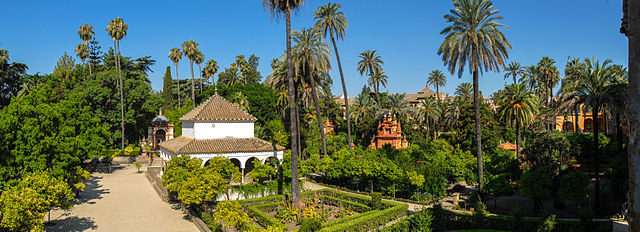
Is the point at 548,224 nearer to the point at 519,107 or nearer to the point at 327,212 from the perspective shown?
the point at 327,212

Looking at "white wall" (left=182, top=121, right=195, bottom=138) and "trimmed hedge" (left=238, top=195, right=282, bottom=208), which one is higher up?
"white wall" (left=182, top=121, right=195, bottom=138)

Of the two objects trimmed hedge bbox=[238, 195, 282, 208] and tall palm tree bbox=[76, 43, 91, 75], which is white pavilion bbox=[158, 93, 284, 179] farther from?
tall palm tree bbox=[76, 43, 91, 75]

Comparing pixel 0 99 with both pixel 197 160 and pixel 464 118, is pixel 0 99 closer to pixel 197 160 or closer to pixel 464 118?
pixel 197 160

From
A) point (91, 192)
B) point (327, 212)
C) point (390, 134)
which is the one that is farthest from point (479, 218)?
point (390, 134)

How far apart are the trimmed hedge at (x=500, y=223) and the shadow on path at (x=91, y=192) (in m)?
24.9

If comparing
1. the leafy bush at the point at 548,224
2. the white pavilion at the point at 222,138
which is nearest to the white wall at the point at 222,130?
the white pavilion at the point at 222,138

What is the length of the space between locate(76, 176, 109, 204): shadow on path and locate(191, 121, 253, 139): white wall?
880 centimetres

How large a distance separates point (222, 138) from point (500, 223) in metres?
22.2

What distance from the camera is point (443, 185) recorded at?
1164 inches

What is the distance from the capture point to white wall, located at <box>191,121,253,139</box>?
31.2 m

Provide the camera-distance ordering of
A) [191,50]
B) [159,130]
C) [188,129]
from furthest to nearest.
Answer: [191,50]
[159,130]
[188,129]

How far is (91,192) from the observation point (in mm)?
30297

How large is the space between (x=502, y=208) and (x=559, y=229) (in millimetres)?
6811

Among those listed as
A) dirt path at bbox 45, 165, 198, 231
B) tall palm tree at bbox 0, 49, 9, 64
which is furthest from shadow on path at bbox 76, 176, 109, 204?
tall palm tree at bbox 0, 49, 9, 64
